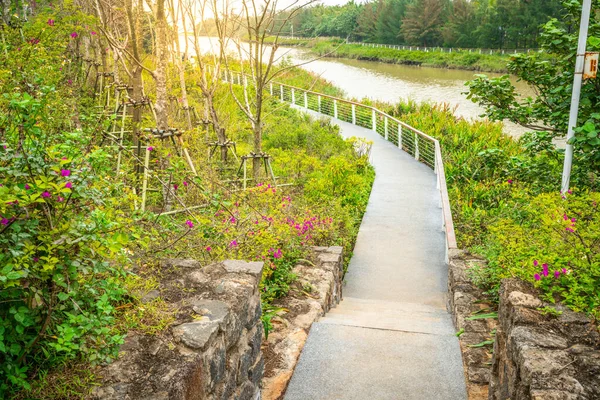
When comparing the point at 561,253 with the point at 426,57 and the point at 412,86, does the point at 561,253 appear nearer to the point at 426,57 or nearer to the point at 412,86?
the point at 412,86

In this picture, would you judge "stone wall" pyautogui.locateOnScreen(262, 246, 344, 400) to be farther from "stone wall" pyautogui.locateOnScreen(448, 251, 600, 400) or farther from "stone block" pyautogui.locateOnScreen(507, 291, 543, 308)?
"stone block" pyautogui.locateOnScreen(507, 291, 543, 308)

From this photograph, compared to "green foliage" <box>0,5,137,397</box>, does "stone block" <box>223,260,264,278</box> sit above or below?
below

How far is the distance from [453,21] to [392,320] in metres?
58.0

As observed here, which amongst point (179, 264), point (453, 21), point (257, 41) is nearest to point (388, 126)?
point (257, 41)

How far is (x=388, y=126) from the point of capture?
15.6 metres

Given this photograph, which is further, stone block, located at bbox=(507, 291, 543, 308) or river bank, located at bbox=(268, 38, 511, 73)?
river bank, located at bbox=(268, 38, 511, 73)

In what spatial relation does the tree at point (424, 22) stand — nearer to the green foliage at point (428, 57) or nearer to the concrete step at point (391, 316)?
the green foliage at point (428, 57)

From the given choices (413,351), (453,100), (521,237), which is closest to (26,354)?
(413,351)

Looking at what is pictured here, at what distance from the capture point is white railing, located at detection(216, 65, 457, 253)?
8.87 m

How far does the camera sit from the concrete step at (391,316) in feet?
16.3

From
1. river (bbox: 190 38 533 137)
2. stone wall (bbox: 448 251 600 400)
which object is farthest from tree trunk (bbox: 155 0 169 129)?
river (bbox: 190 38 533 137)

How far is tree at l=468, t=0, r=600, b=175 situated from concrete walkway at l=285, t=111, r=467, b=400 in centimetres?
232

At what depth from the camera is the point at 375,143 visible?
14.9 metres

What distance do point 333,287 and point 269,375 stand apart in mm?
2294
